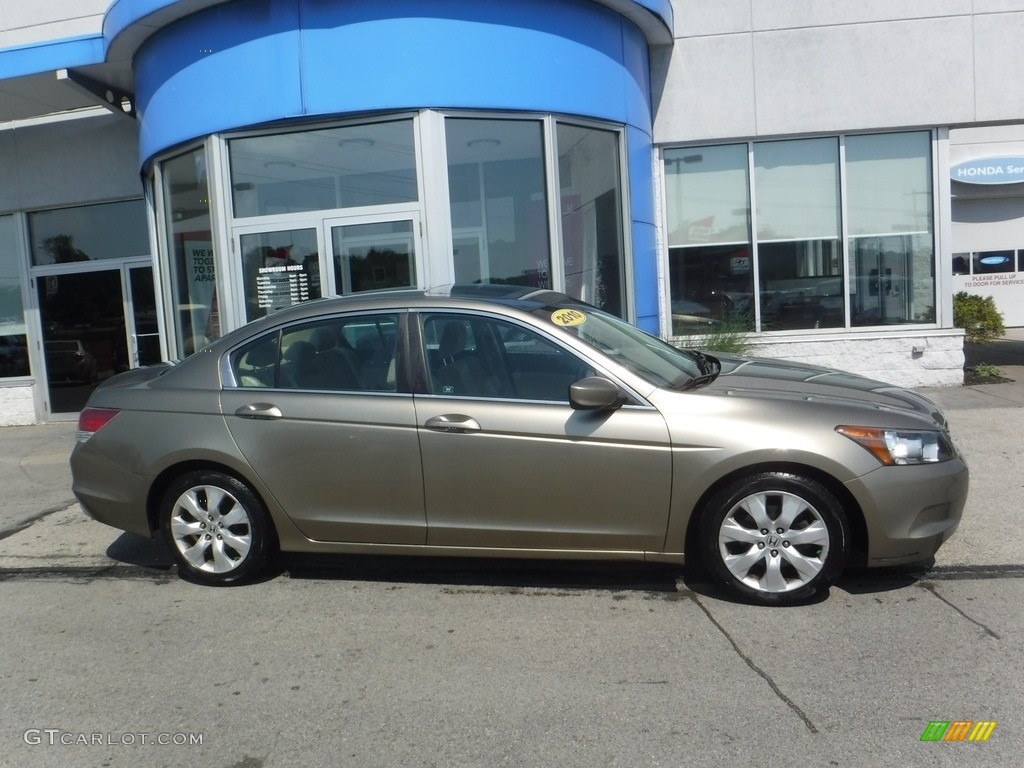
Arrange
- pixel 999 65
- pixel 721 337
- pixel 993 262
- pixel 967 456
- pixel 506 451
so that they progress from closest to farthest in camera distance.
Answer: pixel 506 451
pixel 967 456
pixel 721 337
pixel 999 65
pixel 993 262

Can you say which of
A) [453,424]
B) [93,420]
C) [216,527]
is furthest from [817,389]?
[93,420]

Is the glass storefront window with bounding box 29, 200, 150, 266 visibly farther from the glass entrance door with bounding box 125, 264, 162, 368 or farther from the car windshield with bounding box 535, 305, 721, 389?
the car windshield with bounding box 535, 305, 721, 389

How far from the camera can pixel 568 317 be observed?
512 centimetres

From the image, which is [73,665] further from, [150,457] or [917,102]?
[917,102]

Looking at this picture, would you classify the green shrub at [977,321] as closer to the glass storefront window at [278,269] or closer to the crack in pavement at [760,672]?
the glass storefront window at [278,269]

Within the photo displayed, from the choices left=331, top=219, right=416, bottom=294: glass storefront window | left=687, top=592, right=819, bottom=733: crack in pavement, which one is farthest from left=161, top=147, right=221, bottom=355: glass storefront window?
left=687, top=592, right=819, bottom=733: crack in pavement

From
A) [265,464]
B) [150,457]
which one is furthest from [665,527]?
[150,457]

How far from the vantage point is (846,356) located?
1155 cm

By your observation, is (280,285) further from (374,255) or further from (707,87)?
(707,87)

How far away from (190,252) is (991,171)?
20.2 m

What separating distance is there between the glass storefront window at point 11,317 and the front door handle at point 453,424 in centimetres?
1048

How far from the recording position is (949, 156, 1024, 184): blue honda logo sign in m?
22.6

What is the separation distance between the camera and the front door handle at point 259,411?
5.04 meters

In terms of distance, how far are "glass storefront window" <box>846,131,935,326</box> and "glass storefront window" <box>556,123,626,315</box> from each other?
10.8ft
